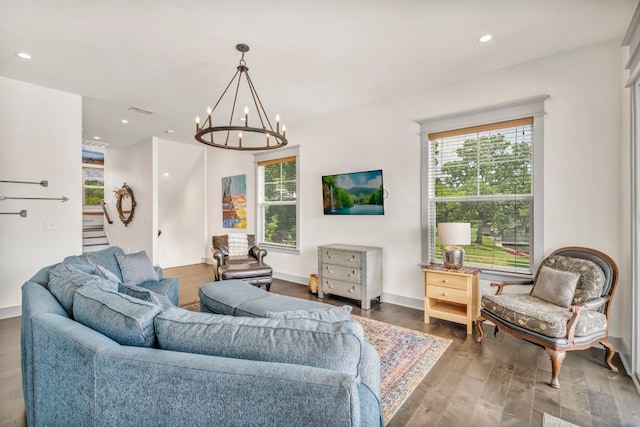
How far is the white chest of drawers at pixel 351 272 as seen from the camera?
12.8ft

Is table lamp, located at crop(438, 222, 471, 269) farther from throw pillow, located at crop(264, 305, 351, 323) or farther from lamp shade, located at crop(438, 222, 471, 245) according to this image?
throw pillow, located at crop(264, 305, 351, 323)

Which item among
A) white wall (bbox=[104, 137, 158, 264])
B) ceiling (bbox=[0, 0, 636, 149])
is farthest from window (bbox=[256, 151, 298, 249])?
white wall (bbox=[104, 137, 158, 264])

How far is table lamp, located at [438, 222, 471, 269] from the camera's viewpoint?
10.3 feet

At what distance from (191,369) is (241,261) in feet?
12.9

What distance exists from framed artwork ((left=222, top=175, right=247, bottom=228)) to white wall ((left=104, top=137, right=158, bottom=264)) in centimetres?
139

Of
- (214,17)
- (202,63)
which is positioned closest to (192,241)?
(202,63)

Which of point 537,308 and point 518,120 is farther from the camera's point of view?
point 518,120

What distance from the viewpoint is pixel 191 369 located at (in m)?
0.98

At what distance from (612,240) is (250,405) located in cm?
342

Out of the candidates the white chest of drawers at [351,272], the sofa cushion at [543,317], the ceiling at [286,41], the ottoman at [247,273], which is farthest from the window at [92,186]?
the sofa cushion at [543,317]

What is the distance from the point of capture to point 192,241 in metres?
7.37

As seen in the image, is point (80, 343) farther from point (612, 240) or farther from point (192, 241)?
point (192, 241)

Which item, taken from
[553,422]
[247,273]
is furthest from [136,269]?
[553,422]

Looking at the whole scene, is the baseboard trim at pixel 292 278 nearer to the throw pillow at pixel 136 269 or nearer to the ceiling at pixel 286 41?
the throw pillow at pixel 136 269
